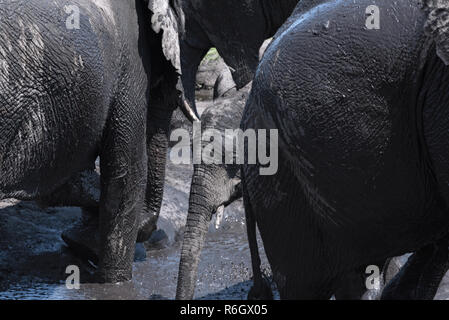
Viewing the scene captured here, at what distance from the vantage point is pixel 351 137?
1.93 metres

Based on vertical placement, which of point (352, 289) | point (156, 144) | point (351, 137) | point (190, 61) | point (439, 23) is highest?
point (439, 23)

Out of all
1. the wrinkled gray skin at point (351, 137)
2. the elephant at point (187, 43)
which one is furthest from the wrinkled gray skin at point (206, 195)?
the wrinkled gray skin at point (351, 137)

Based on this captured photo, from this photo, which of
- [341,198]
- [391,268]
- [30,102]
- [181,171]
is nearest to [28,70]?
[30,102]

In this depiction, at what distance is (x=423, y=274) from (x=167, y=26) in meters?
1.57

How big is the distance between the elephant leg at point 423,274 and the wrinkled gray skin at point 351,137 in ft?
0.79

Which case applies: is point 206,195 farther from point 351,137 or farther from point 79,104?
point 351,137

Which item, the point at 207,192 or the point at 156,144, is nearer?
the point at 207,192

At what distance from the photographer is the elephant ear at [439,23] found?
1.69 metres

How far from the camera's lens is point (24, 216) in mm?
4172

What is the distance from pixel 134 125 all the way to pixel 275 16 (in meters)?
Answer: 1.07

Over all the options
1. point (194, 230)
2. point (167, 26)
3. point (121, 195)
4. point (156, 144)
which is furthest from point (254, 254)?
point (156, 144)

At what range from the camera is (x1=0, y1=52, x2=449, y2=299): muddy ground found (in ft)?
11.8

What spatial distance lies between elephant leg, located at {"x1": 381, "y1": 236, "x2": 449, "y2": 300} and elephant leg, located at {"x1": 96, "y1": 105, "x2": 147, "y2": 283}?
1342mm

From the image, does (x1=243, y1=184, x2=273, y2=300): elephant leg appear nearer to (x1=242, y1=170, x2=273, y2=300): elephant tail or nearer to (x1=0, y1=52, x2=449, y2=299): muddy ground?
(x1=242, y1=170, x2=273, y2=300): elephant tail
